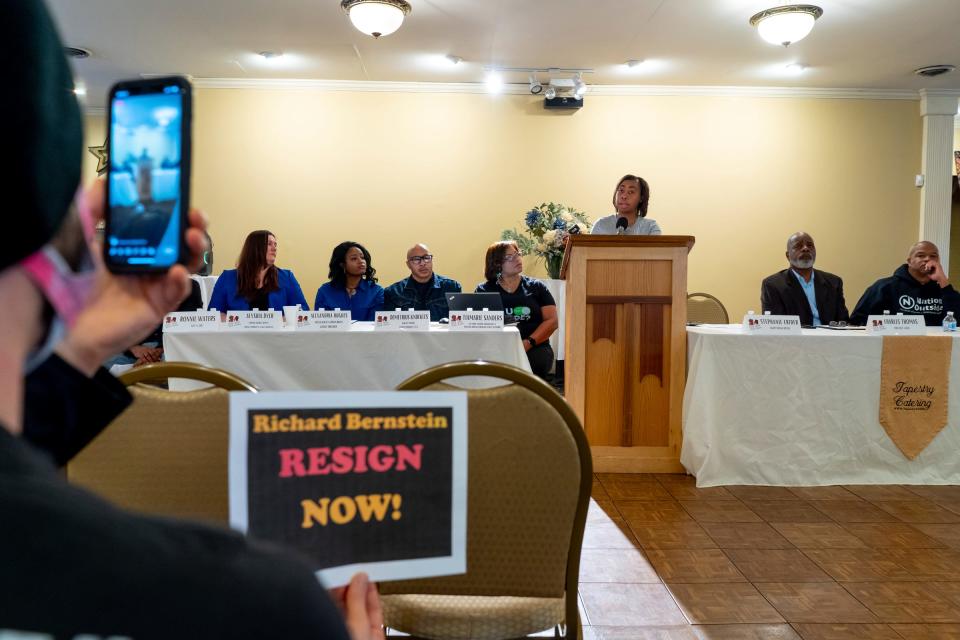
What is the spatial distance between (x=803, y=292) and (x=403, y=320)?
2.84 metres

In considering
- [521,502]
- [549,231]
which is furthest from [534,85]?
[521,502]

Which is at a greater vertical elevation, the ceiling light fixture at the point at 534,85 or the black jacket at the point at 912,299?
the ceiling light fixture at the point at 534,85

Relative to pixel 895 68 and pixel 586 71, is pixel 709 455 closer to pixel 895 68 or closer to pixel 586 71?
pixel 586 71

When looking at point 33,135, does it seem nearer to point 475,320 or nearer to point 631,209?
point 475,320

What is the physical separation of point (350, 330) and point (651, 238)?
150cm

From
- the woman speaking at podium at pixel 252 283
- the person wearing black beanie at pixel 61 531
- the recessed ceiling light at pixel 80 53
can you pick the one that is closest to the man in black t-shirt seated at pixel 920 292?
the woman speaking at podium at pixel 252 283

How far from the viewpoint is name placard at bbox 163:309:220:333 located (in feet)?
9.86

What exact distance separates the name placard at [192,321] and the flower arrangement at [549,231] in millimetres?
3069

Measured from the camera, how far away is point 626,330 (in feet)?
11.4

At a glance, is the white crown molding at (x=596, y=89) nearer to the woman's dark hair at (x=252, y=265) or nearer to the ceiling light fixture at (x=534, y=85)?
the ceiling light fixture at (x=534, y=85)

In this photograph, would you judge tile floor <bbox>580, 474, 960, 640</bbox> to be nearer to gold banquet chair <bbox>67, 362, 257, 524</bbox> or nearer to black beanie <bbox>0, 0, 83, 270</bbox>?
gold banquet chair <bbox>67, 362, 257, 524</bbox>

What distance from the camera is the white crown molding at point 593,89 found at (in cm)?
626

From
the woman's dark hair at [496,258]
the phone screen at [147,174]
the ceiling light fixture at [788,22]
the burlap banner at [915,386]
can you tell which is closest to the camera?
the phone screen at [147,174]

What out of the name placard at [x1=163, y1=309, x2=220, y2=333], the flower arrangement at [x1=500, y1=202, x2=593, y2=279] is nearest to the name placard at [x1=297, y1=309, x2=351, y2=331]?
the name placard at [x1=163, y1=309, x2=220, y2=333]
